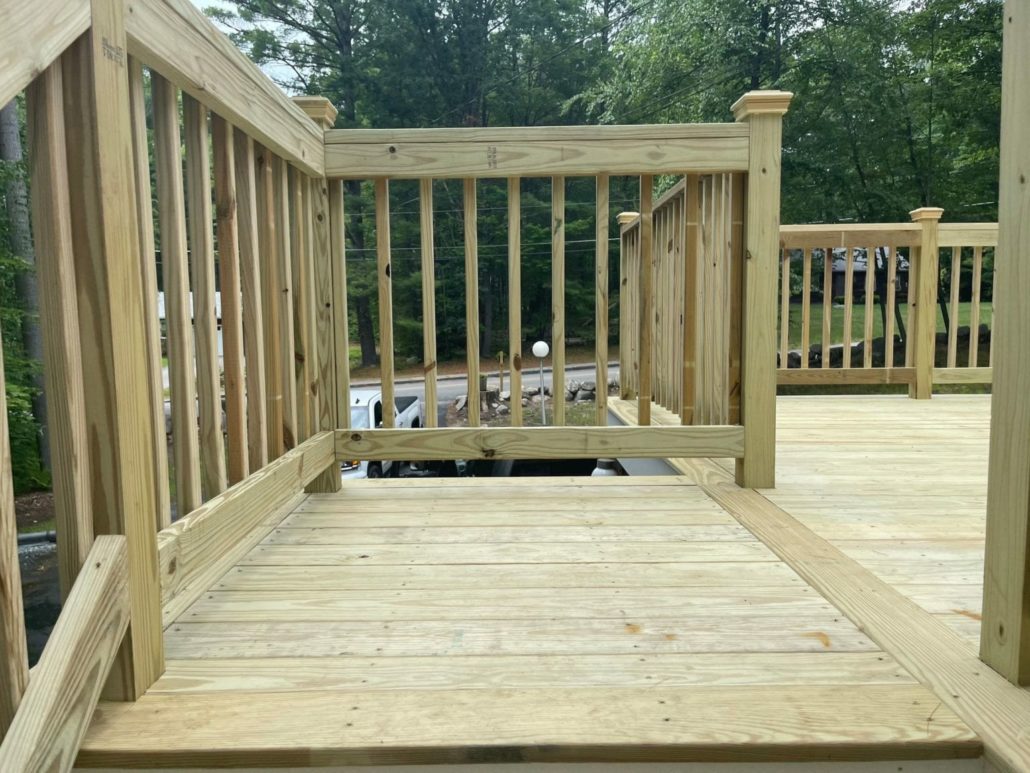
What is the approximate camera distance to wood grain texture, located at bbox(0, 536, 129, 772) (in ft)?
2.72

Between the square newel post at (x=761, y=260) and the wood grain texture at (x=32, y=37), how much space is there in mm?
1877

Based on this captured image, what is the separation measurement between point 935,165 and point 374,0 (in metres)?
15.6

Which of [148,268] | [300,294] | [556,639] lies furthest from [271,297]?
[556,639]

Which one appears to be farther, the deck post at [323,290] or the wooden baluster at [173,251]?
the deck post at [323,290]

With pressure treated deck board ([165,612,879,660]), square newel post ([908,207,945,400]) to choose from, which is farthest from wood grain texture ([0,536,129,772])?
square newel post ([908,207,945,400])

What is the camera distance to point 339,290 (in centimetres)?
242

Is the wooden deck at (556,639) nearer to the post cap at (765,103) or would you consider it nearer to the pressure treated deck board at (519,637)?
the pressure treated deck board at (519,637)

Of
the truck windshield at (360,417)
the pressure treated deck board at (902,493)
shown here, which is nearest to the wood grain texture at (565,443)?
the pressure treated deck board at (902,493)

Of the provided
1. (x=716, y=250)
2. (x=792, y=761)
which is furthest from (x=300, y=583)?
(x=716, y=250)

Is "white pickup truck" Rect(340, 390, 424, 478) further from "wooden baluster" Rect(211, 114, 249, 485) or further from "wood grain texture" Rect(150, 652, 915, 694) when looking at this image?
"wood grain texture" Rect(150, 652, 915, 694)

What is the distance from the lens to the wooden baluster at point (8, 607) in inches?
31.7

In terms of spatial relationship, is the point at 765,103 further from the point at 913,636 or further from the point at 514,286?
the point at 913,636

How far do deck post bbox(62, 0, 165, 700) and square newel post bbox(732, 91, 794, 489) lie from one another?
1.78m

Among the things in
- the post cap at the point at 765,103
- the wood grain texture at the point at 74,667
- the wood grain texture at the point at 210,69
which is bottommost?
the wood grain texture at the point at 74,667
